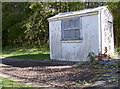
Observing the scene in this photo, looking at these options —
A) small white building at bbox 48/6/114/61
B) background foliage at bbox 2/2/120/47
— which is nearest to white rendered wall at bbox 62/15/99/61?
small white building at bbox 48/6/114/61

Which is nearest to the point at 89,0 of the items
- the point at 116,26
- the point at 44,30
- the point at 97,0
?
the point at 97,0

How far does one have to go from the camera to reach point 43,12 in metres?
20.3

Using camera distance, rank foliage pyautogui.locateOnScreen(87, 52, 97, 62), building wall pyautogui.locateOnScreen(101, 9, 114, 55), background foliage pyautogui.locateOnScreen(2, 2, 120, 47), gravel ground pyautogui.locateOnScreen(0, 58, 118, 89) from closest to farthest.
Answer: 1. gravel ground pyautogui.locateOnScreen(0, 58, 118, 89)
2. foliage pyautogui.locateOnScreen(87, 52, 97, 62)
3. building wall pyautogui.locateOnScreen(101, 9, 114, 55)
4. background foliage pyautogui.locateOnScreen(2, 2, 120, 47)

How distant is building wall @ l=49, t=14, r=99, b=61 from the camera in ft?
30.6

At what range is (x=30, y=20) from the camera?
68.3ft

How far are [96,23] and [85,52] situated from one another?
1802 mm

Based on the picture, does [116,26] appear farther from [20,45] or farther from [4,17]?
[4,17]

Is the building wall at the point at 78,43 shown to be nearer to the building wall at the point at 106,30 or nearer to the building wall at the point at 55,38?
the building wall at the point at 55,38

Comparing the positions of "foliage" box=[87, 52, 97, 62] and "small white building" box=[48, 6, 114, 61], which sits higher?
"small white building" box=[48, 6, 114, 61]

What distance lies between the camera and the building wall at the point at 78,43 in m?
9.31

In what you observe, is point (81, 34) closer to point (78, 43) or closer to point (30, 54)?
point (78, 43)

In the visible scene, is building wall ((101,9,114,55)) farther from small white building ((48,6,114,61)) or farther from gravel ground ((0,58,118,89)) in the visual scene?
gravel ground ((0,58,118,89))

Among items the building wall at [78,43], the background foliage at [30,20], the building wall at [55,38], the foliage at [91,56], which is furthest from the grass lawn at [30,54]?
the foliage at [91,56]

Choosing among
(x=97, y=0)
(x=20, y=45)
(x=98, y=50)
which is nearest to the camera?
(x=98, y=50)
